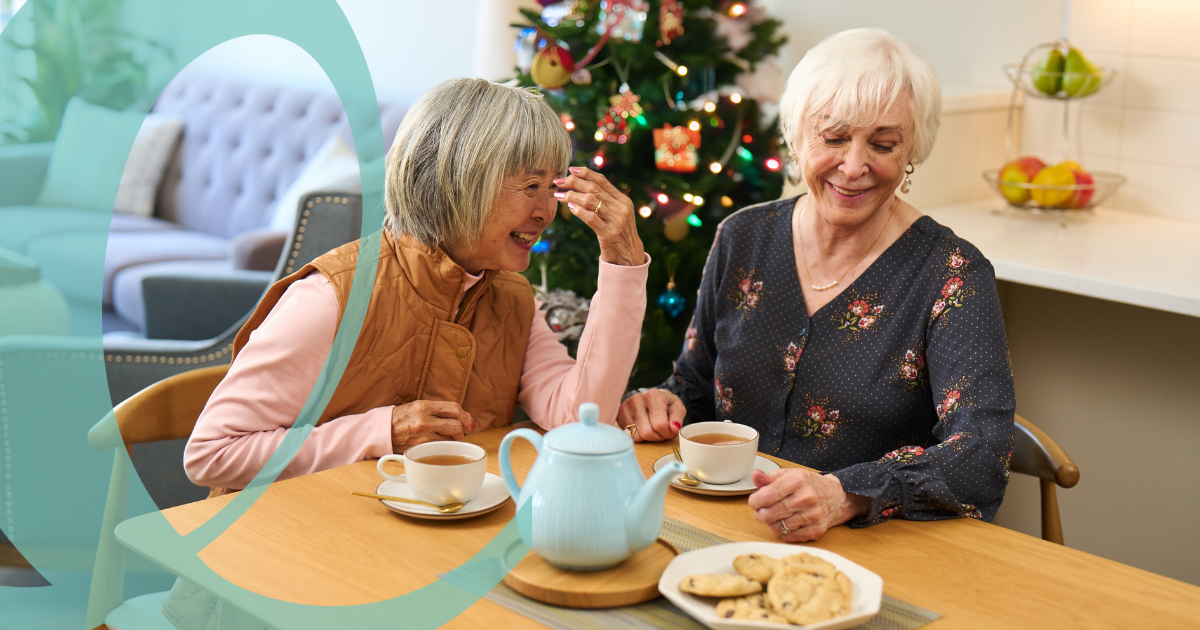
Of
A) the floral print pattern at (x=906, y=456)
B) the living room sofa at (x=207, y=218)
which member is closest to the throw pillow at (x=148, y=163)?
the living room sofa at (x=207, y=218)

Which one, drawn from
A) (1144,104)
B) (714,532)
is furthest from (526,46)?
(714,532)

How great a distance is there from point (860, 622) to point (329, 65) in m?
0.91

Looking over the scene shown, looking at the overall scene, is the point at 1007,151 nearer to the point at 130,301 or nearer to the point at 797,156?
the point at 797,156

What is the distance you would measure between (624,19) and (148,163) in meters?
3.06

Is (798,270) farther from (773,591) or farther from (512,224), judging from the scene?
(773,591)

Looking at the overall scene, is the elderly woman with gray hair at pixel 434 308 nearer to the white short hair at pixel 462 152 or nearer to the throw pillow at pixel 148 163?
the white short hair at pixel 462 152

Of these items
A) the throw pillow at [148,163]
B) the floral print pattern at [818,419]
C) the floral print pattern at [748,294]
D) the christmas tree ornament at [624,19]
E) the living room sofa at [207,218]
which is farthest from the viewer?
the throw pillow at [148,163]

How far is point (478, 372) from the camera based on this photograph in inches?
58.3

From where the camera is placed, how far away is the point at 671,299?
279 cm

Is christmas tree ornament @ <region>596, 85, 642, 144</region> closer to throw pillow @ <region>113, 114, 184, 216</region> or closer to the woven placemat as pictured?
the woven placemat

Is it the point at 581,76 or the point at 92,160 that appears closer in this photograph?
the point at 581,76

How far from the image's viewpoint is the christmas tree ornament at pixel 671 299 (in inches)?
108

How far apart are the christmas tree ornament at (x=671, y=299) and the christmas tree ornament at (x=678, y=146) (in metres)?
0.25
